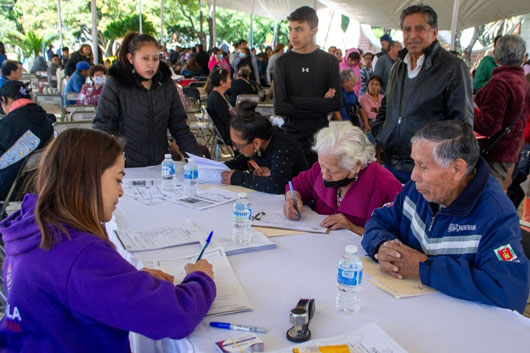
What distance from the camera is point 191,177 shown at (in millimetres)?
2828

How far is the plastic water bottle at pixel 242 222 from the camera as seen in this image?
201 centimetres

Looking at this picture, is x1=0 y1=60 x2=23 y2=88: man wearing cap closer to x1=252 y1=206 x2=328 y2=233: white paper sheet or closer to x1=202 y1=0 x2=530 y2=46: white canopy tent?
x1=202 y1=0 x2=530 y2=46: white canopy tent

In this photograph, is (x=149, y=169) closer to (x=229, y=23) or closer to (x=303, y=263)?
(x=303, y=263)

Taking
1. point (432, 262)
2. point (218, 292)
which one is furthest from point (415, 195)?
point (218, 292)

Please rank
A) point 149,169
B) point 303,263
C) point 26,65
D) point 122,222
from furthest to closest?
point 26,65
point 149,169
point 122,222
point 303,263

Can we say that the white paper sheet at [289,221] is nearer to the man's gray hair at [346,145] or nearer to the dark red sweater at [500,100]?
the man's gray hair at [346,145]

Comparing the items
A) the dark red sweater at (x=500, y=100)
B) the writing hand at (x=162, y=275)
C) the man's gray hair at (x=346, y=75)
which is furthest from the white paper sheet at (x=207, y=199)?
the man's gray hair at (x=346, y=75)

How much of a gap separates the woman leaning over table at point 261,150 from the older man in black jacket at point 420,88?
1.97 ft

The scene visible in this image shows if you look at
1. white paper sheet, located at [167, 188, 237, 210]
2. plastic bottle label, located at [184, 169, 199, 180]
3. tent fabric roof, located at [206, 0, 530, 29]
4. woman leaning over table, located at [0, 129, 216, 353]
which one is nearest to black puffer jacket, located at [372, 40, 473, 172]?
white paper sheet, located at [167, 188, 237, 210]

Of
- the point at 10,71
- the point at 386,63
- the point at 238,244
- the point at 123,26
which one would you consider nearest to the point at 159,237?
the point at 238,244

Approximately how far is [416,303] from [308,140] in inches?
88.5

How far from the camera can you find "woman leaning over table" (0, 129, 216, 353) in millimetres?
1117

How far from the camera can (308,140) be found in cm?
363

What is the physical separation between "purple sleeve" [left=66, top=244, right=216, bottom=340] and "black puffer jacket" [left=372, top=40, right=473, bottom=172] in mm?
2012
